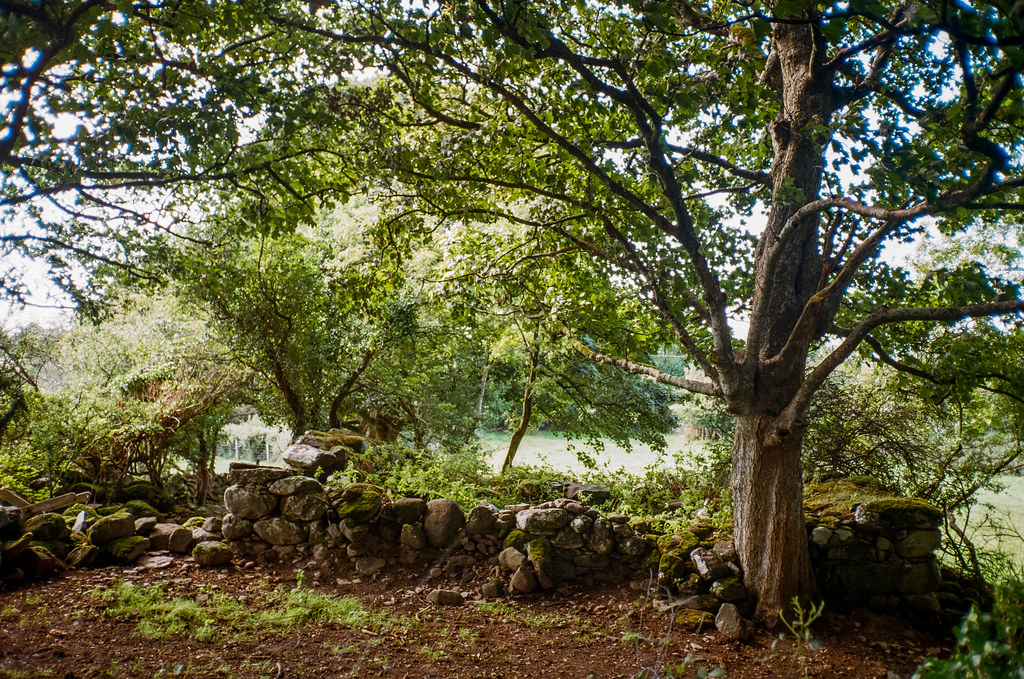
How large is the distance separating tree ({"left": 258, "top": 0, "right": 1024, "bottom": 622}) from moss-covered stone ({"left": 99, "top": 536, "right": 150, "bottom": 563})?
15.3 feet

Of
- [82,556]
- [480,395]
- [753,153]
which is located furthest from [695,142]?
[480,395]

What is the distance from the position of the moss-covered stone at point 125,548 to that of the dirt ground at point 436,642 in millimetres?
339

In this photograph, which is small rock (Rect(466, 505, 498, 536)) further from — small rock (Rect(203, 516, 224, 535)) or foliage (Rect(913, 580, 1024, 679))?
foliage (Rect(913, 580, 1024, 679))

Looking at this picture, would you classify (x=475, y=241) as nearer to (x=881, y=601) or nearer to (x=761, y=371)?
(x=761, y=371)

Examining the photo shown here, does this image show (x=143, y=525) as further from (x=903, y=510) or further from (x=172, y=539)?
(x=903, y=510)

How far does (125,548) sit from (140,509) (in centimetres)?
143

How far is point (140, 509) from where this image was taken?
7.25 meters

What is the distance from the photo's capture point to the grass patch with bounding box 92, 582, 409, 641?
4.39 m

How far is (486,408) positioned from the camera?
14461 mm

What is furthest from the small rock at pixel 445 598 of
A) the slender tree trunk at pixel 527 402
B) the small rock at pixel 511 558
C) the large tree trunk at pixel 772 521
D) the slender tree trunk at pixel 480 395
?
the slender tree trunk at pixel 480 395

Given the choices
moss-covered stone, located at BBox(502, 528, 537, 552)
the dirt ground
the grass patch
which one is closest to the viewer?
the dirt ground

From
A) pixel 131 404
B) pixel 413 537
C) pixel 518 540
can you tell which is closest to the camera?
pixel 518 540

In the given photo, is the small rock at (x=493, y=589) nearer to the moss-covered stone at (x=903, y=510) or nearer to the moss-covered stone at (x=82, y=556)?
the moss-covered stone at (x=903, y=510)

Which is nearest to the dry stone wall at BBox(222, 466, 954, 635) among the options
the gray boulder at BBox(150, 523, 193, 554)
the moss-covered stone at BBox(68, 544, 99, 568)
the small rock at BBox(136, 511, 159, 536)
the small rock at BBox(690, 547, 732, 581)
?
the small rock at BBox(690, 547, 732, 581)
